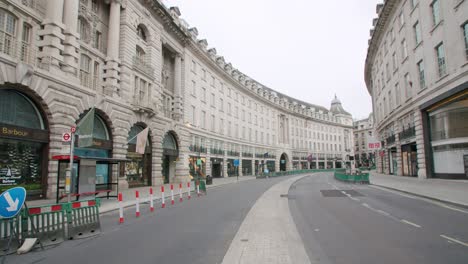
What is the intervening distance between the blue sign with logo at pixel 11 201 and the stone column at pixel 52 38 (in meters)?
13.4

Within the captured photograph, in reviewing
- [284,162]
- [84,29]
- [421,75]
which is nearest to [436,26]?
[421,75]

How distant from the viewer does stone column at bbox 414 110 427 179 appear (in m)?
26.7

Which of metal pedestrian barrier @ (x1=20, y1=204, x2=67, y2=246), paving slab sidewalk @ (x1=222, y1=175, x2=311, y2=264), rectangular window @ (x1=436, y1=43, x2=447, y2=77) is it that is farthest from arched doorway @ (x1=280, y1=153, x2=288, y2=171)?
metal pedestrian barrier @ (x1=20, y1=204, x2=67, y2=246)

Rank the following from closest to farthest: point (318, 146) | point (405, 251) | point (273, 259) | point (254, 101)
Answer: point (273, 259) → point (405, 251) → point (254, 101) → point (318, 146)

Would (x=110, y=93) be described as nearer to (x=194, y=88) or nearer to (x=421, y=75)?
(x=194, y=88)

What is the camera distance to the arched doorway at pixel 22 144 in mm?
14727

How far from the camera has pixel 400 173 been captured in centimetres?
3538

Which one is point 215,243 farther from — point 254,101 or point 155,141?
point 254,101

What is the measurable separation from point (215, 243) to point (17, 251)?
14.7 feet

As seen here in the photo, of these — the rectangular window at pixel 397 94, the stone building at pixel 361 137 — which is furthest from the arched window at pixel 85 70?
the stone building at pixel 361 137

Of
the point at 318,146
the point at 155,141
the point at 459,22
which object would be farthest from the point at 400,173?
the point at 318,146

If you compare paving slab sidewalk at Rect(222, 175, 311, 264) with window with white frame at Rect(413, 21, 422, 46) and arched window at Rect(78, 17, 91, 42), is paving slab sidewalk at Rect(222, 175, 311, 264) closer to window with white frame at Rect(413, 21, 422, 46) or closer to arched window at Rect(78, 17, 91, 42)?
arched window at Rect(78, 17, 91, 42)

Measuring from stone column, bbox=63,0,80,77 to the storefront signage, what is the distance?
428 cm

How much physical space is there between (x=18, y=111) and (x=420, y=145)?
1213 inches
